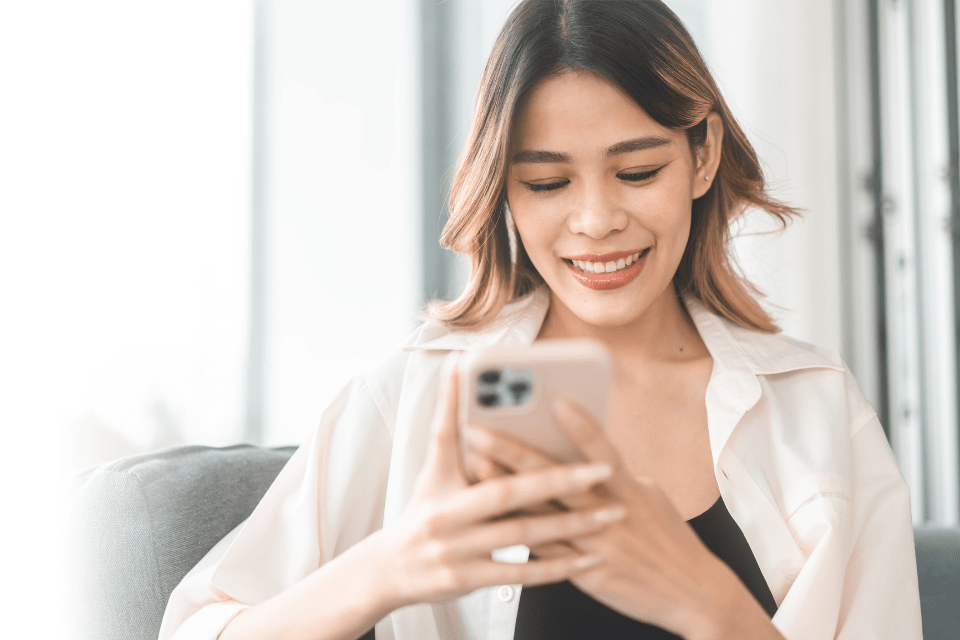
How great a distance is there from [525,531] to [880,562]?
67cm

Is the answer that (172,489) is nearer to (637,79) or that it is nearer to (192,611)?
(192,611)

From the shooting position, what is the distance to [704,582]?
669mm

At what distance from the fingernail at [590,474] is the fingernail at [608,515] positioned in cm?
5

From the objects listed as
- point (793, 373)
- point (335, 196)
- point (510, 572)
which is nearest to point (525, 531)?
point (510, 572)

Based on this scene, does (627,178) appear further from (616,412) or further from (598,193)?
(616,412)

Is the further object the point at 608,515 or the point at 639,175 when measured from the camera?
the point at 639,175

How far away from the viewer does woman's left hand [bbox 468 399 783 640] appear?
53 cm

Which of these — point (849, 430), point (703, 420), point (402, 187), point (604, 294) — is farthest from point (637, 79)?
→ point (402, 187)

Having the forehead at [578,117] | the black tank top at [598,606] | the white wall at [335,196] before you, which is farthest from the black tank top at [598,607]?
the white wall at [335,196]

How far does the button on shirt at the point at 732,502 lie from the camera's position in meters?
0.91

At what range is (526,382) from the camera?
488 mm

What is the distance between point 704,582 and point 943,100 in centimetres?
169

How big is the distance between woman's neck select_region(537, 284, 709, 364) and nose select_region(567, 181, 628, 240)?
0.26m

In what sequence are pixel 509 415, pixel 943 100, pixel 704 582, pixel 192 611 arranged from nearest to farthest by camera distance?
1. pixel 509 415
2. pixel 704 582
3. pixel 192 611
4. pixel 943 100
